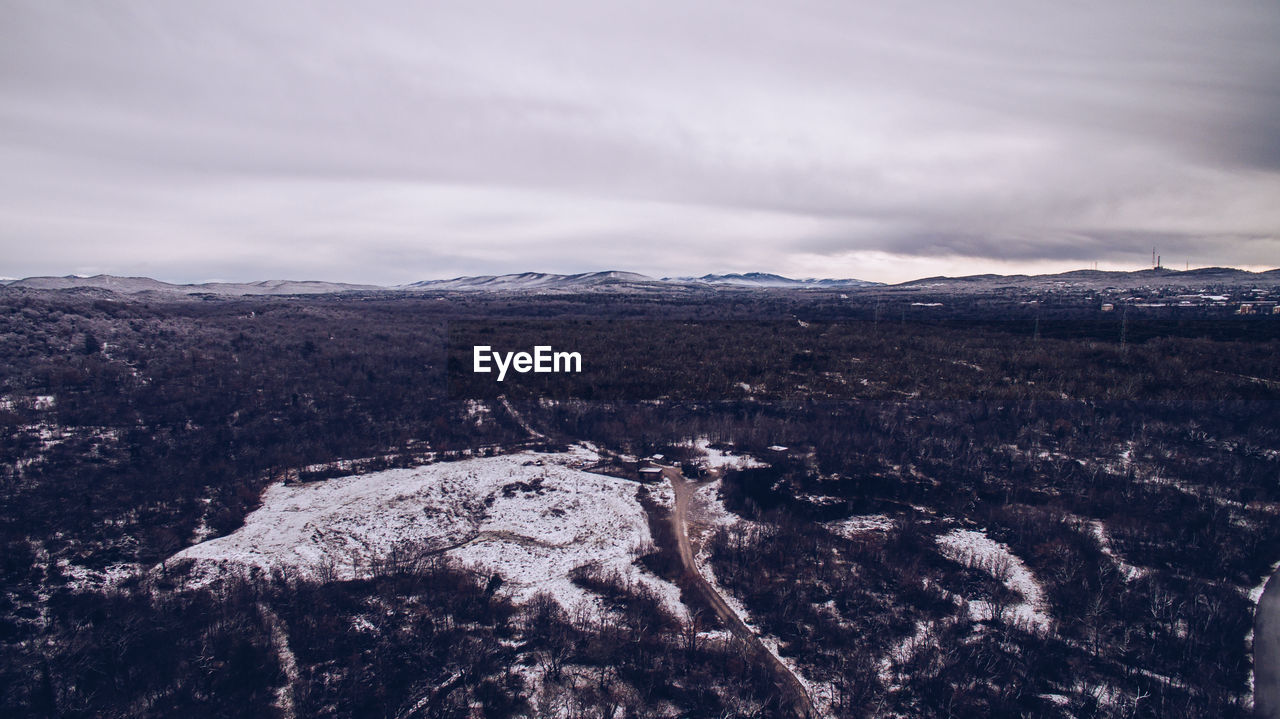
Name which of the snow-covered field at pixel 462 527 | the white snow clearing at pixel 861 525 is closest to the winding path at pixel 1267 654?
the white snow clearing at pixel 861 525

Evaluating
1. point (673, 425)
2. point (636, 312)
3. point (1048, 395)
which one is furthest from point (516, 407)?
point (636, 312)

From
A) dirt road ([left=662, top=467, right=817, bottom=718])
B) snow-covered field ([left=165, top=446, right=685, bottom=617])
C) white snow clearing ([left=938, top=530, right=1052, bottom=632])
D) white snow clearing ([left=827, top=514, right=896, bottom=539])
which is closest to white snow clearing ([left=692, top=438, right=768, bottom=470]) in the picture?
dirt road ([left=662, top=467, right=817, bottom=718])

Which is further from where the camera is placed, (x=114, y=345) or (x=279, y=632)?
(x=114, y=345)

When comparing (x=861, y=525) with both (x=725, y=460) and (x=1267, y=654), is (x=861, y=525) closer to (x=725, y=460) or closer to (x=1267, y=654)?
(x=725, y=460)

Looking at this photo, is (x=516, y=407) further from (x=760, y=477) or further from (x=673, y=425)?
(x=760, y=477)

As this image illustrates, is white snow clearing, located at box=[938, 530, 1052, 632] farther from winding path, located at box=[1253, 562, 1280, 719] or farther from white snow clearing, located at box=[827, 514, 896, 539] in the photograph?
winding path, located at box=[1253, 562, 1280, 719]

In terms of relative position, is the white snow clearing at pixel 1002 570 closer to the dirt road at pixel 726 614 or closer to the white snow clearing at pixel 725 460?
the dirt road at pixel 726 614
